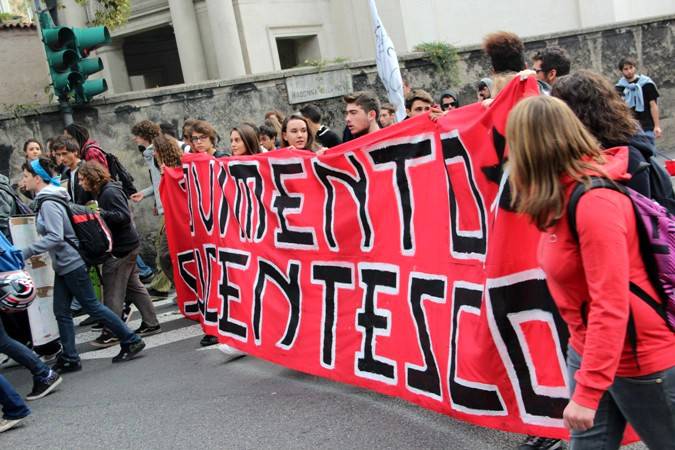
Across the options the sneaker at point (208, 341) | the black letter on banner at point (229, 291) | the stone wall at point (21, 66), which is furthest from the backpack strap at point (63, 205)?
the stone wall at point (21, 66)

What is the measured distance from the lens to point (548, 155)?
2.16 m

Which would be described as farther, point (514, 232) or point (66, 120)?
point (66, 120)

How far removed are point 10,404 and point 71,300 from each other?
1.29 m

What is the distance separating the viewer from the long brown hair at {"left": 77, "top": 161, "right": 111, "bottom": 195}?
20.9ft

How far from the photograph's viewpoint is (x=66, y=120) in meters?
9.66

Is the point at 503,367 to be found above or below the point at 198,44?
below

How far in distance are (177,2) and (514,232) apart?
14398mm

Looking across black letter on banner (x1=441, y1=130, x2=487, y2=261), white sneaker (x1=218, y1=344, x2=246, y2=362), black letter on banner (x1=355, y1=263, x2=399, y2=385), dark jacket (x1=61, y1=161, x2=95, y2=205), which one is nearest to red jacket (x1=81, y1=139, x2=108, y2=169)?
dark jacket (x1=61, y1=161, x2=95, y2=205)

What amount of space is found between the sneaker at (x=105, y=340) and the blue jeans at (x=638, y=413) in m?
5.36

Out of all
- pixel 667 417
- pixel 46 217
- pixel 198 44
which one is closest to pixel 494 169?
pixel 667 417

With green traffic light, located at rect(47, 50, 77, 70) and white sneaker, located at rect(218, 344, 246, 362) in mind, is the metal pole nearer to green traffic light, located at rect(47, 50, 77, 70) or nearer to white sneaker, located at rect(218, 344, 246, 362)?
green traffic light, located at rect(47, 50, 77, 70)

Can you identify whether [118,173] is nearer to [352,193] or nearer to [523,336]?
[352,193]

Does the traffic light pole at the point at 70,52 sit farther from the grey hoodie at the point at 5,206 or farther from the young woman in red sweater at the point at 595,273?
the young woman in red sweater at the point at 595,273

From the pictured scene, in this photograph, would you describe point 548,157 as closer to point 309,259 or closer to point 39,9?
point 309,259
